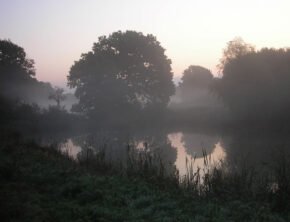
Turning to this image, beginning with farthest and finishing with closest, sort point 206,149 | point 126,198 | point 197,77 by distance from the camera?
point 197,77 → point 206,149 → point 126,198

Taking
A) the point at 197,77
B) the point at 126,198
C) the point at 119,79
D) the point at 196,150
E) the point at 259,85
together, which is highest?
the point at 197,77

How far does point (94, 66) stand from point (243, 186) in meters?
49.9

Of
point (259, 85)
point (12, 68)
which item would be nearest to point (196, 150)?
point (259, 85)

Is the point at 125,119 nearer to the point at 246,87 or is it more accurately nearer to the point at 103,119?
the point at 103,119

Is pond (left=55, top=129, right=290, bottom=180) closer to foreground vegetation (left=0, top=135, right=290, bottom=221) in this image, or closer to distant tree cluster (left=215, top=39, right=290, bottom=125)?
foreground vegetation (left=0, top=135, right=290, bottom=221)

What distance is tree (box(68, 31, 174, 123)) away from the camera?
57750mm

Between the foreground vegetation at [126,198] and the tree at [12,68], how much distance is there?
154 feet

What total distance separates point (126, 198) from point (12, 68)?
175ft

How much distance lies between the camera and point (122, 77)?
61.1 meters

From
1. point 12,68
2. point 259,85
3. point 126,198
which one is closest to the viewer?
point 126,198

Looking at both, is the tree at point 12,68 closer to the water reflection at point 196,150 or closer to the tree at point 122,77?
the tree at point 122,77

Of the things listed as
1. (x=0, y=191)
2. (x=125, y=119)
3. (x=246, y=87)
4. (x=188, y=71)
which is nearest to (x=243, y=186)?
(x=0, y=191)

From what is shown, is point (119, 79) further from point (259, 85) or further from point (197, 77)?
point (197, 77)

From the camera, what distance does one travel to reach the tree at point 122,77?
57.8 meters
